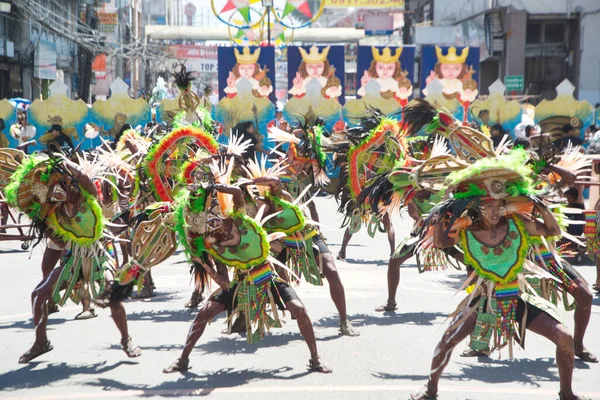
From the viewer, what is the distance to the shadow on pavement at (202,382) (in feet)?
19.0

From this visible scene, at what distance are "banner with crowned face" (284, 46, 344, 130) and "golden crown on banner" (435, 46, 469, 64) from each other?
2.79 meters

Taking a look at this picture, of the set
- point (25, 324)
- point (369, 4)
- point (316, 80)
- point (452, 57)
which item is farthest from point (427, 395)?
point (369, 4)

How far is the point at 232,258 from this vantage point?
6.02 m

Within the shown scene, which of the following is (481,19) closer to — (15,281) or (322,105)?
(322,105)

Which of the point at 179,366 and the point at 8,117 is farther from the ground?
the point at 8,117

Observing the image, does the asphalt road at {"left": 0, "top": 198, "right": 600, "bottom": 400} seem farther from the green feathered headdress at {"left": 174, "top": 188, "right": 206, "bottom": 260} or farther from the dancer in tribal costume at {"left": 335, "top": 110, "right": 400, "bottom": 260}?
the dancer in tribal costume at {"left": 335, "top": 110, "right": 400, "bottom": 260}

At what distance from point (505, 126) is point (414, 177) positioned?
593 inches

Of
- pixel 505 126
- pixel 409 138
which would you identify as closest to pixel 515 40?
pixel 505 126

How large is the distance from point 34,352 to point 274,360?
2.00 metres

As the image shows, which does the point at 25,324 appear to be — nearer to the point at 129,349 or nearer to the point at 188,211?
the point at 129,349

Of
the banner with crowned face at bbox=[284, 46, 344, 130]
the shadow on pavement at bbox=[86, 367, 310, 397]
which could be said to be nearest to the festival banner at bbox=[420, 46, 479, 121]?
the banner with crowned face at bbox=[284, 46, 344, 130]

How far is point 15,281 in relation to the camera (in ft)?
33.0

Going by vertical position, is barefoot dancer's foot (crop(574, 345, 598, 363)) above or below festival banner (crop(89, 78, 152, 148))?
below

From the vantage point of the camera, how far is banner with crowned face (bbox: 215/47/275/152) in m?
20.9
